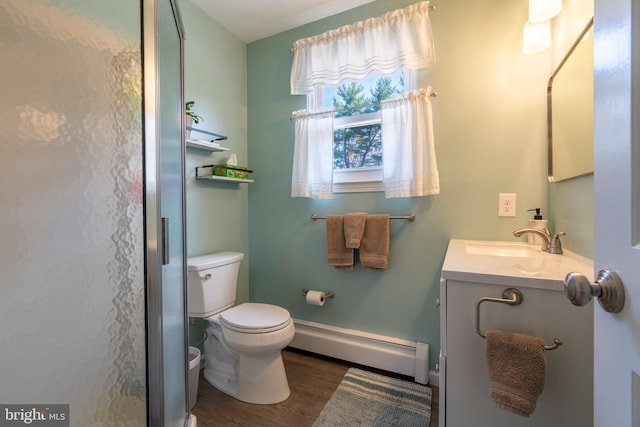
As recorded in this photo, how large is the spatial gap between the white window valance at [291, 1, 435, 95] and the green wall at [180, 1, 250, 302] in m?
0.53

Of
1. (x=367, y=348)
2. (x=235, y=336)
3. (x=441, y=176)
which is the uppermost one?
(x=441, y=176)

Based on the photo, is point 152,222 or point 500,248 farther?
point 500,248

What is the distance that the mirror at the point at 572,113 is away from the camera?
37.0 inches

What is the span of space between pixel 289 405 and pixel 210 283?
0.81 m

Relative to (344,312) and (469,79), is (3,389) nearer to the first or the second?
(344,312)

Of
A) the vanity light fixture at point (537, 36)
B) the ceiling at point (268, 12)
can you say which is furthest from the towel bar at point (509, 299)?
the ceiling at point (268, 12)

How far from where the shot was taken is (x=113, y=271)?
620 mm

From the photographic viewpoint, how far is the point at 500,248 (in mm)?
1342

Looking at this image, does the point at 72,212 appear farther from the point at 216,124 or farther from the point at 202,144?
the point at 216,124

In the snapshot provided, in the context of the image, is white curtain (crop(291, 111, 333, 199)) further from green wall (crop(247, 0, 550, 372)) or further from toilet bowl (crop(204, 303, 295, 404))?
toilet bowl (crop(204, 303, 295, 404))

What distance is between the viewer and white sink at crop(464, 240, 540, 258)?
121cm

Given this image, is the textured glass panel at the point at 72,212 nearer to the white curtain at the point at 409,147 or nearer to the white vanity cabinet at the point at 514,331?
the white vanity cabinet at the point at 514,331

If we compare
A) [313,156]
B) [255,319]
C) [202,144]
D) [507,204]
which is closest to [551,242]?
[507,204]

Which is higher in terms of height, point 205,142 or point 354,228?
point 205,142
